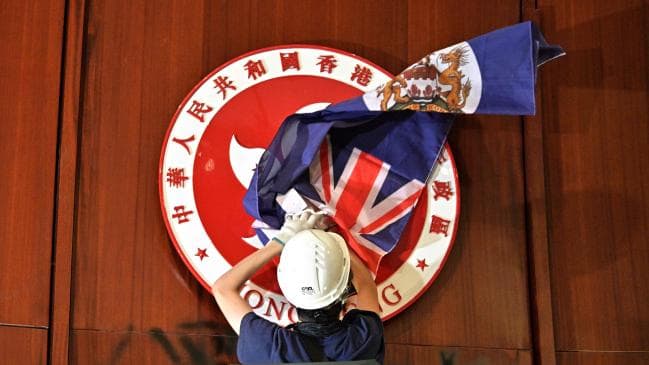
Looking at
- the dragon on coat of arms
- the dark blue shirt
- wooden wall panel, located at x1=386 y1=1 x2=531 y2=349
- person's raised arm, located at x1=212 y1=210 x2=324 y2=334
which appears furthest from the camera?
wooden wall panel, located at x1=386 y1=1 x2=531 y2=349

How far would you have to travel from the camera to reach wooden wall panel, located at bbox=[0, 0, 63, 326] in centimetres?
213

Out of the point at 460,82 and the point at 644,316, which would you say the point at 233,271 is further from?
the point at 644,316

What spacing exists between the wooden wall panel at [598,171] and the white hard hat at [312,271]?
26.9 inches

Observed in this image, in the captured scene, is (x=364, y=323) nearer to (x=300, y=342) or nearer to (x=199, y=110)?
(x=300, y=342)

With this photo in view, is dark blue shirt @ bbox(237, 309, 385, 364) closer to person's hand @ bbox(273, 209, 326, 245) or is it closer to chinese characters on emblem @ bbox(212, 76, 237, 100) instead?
person's hand @ bbox(273, 209, 326, 245)

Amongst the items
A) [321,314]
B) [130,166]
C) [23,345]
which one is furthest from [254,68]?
[23,345]

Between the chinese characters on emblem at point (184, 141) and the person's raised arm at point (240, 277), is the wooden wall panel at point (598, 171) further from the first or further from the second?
the chinese characters on emblem at point (184, 141)

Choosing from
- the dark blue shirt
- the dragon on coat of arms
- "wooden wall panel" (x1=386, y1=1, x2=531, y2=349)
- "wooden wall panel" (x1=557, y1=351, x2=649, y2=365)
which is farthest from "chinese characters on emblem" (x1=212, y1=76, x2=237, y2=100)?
"wooden wall panel" (x1=557, y1=351, x2=649, y2=365)

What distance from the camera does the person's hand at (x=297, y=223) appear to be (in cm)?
207

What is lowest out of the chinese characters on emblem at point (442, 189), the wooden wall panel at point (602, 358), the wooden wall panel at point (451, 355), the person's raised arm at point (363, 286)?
the wooden wall panel at point (602, 358)

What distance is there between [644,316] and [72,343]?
4.99ft

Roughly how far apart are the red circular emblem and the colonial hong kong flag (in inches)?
2.5

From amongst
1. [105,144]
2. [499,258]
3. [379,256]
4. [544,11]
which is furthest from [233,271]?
[544,11]

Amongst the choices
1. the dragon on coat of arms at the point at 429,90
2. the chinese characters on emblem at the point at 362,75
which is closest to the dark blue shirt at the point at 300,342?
the dragon on coat of arms at the point at 429,90
